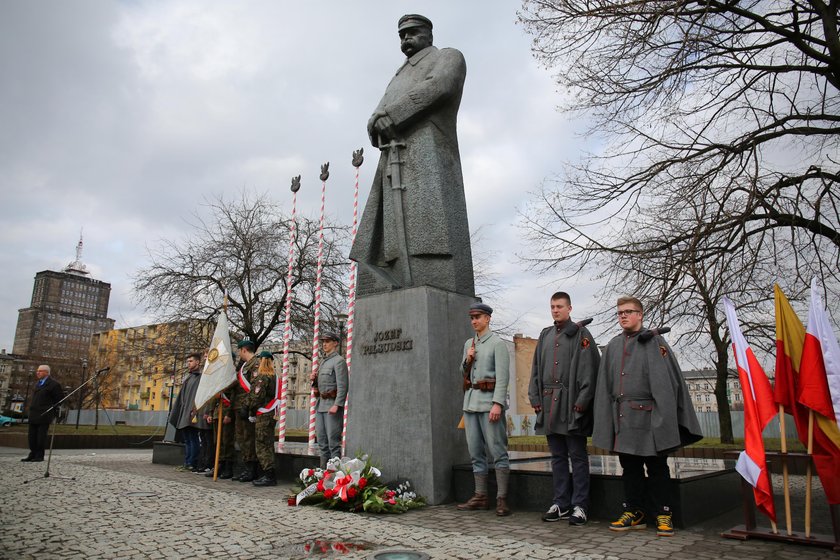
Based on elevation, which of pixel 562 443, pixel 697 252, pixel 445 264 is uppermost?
→ pixel 697 252

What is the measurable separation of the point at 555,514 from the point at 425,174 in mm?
4249

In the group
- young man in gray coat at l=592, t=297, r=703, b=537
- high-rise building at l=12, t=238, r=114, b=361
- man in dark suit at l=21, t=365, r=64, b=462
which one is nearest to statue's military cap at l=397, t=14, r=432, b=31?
young man in gray coat at l=592, t=297, r=703, b=537

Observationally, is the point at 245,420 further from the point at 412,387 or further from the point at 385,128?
the point at 385,128

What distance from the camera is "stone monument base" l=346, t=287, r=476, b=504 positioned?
19.9ft

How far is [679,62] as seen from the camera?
25.6ft

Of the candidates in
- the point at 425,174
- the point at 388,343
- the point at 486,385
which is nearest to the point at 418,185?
the point at 425,174

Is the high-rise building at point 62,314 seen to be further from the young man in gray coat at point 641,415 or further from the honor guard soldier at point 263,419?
the young man in gray coat at point 641,415

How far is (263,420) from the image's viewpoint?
7859 millimetres

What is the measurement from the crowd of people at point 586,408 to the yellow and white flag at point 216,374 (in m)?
4.18

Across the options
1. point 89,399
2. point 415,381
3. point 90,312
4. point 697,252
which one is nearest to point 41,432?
point 415,381

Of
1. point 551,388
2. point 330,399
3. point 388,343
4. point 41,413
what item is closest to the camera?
point 551,388

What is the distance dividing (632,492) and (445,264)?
334 cm

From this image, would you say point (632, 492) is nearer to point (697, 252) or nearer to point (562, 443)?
point (562, 443)

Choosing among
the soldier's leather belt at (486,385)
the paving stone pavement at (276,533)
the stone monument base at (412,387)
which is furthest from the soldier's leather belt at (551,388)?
the stone monument base at (412,387)
